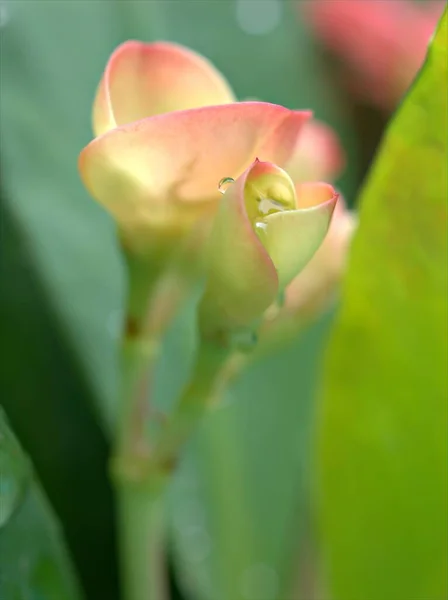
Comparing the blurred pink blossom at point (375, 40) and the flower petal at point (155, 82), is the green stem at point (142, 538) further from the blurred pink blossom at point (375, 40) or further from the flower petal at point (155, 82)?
the blurred pink blossom at point (375, 40)

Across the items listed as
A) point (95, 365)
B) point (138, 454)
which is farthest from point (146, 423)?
point (95, 365)

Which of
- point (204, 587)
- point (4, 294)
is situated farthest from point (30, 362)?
point (204, 587)

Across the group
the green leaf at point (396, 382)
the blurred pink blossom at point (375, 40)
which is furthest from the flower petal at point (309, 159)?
the blurred pink blossom at point (375, 40)

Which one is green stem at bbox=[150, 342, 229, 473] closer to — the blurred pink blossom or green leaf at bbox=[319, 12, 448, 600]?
green leaf at bbox=[319, 12, 448, 600]

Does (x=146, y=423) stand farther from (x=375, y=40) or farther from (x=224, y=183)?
(x=375, y=40)

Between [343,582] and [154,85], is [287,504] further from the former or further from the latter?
[154,85]
